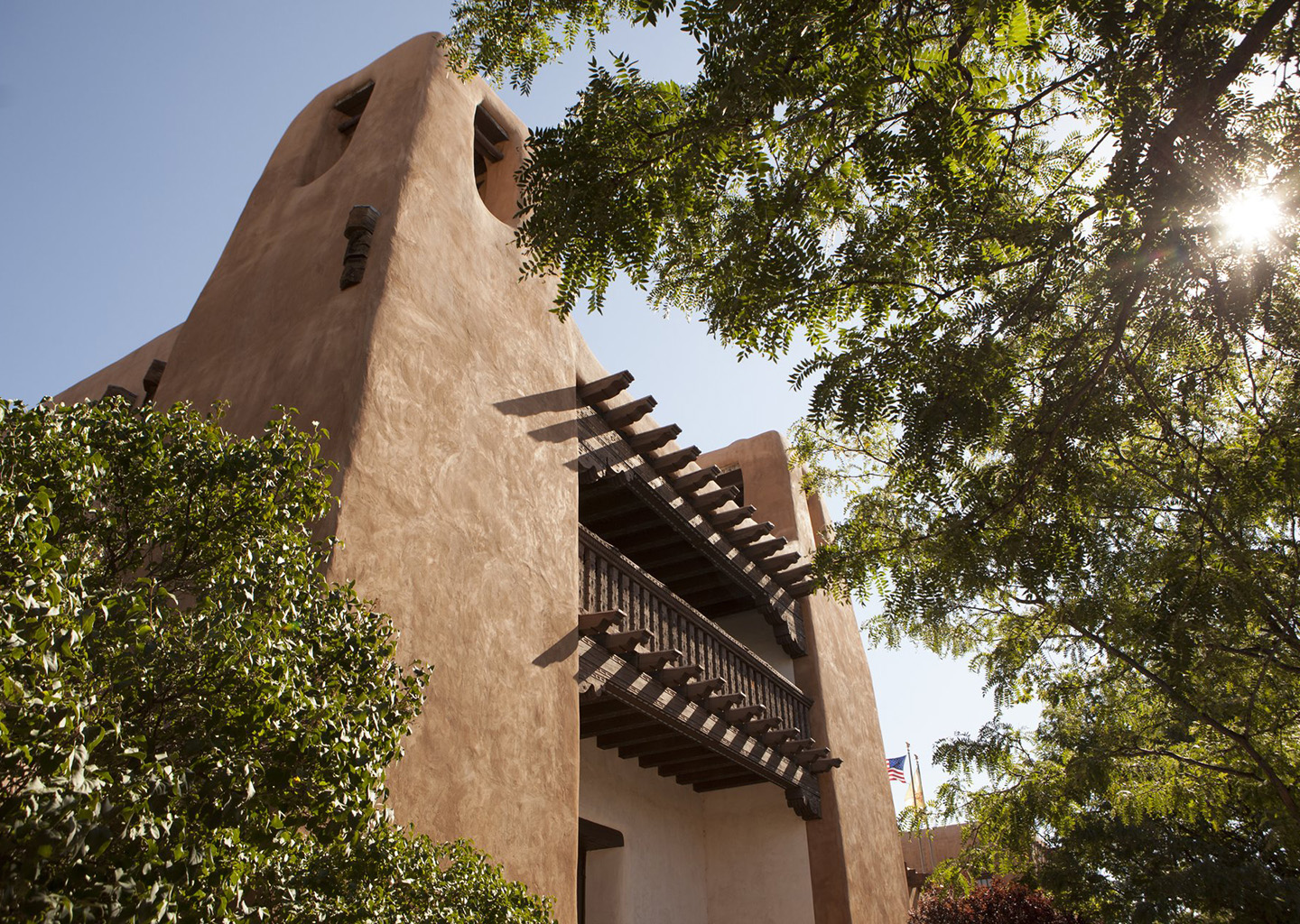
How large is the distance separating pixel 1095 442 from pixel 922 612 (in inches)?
72.3

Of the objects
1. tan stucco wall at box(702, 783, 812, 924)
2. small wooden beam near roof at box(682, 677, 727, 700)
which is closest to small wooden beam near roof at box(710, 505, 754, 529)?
small wooden beam near roof at box(682, 677, 727, 700)

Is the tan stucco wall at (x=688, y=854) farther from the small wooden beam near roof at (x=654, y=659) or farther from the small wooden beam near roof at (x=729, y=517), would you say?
the small wooden beam near roof at (x=729, y=517)

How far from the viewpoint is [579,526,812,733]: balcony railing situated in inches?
375

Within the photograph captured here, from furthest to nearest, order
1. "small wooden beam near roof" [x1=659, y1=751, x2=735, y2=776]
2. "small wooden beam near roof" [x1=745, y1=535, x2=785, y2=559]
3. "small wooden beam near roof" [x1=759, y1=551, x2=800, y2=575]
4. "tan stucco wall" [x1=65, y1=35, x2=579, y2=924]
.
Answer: "small wooden beam near roof" [x1=759, y1=551, x2=800, y2=575] → "small wooden beam near roof" [x1=745, y1=535, x2=785, y2=559] → "small wooden beam near roof" [x1=659, y1=751, x2=735, y2=776] → "tan stucco wall" [x1=65, y1=35, x2=579, y2=924]

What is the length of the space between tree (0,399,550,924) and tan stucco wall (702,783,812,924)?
878 cm

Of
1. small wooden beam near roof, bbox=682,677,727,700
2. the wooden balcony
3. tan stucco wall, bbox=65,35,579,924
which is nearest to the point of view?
tan stucco wall, bbox=65,35,579,924

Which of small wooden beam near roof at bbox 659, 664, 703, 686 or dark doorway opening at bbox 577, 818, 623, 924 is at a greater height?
small wooden beam near roof at bbox 659, 664, 703, 686

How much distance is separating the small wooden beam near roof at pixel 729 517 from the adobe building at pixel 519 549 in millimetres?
18

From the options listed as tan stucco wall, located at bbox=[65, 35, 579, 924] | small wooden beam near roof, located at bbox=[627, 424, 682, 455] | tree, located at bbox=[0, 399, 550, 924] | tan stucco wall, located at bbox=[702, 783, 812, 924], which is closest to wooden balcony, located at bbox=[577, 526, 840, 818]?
tan stucco wall, located at bbox=[702, 783, 812, 924]

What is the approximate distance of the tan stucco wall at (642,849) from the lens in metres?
11.3

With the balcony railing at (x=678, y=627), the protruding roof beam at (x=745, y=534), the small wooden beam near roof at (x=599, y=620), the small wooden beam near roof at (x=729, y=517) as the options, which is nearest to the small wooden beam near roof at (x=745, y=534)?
the protruding roof beam at (x=745, y=534)

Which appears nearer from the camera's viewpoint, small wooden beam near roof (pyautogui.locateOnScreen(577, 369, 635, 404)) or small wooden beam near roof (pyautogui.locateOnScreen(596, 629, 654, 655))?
small wooden beam near roof (pyautogui.locateOnScreen(596, 629, 654, 655))

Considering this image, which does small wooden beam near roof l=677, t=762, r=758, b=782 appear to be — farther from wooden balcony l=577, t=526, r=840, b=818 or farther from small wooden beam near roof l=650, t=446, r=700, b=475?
small wooden beam near roof l=650, t=446, r=700, b=475

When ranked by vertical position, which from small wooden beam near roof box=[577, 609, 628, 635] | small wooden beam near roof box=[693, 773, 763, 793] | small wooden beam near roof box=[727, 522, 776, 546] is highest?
small wooden beam near roof box=[727, 522, 776, 546]
